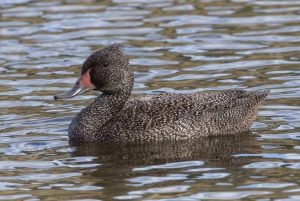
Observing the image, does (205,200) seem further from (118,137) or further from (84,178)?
(118,137)

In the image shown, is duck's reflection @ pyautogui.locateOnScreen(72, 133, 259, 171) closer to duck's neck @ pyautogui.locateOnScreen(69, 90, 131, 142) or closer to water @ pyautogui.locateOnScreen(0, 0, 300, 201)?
water @ pyautogui.locateOnScreen(0, 0, 300, 201)

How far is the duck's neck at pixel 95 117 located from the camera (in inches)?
601

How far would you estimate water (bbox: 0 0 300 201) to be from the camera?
12.8 metres

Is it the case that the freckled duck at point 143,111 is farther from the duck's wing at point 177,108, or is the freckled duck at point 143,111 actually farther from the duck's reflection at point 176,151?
the duck's reflection at point 176,151

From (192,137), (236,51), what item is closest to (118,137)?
(192,137)

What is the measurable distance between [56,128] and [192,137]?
6.02ft

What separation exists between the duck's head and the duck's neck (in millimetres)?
115

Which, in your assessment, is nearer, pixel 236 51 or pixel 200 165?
pixel 200 165

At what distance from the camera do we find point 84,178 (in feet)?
43.1

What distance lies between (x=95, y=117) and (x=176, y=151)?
1.37 meters

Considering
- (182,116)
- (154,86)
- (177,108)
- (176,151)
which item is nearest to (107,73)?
(177,108)

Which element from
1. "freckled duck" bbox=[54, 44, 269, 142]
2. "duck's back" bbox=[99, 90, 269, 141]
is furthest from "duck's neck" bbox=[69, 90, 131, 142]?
"duck's back" bbox=[99, 90, 269, 141]

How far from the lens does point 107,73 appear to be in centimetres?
1541

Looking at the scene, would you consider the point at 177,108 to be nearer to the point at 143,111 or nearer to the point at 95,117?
the point at 143,111
